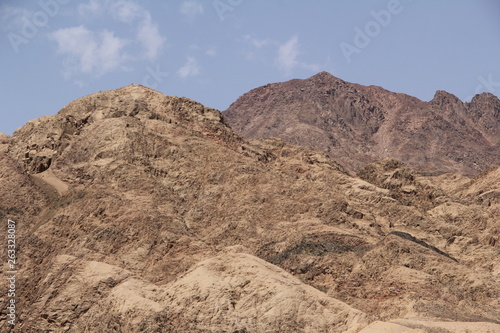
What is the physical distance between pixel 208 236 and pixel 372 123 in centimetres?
13004

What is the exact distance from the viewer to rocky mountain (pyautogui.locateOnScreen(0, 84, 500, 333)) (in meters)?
31.1

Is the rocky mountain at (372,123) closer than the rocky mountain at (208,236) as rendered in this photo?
No

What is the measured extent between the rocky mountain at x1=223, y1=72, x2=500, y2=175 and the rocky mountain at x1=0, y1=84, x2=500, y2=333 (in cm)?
8388

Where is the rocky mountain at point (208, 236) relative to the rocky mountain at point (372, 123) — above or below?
below

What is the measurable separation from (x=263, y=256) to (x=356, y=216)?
330 inches

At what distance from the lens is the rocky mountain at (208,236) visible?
31.1 meters

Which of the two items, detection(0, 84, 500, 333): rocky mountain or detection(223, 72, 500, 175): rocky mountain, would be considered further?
detection(223, 72, 500, 175): rocky mountain

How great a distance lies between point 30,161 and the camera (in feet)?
165

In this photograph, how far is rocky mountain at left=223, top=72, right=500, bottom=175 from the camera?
152m

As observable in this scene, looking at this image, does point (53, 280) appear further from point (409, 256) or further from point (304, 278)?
point (409, 256)

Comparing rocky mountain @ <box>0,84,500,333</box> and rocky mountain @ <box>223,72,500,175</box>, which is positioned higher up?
rocky mountain @ <box>223,72,500,175</box>

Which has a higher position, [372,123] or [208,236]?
[372,123]

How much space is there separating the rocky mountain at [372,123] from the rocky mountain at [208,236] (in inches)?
3302

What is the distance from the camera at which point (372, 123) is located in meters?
171
